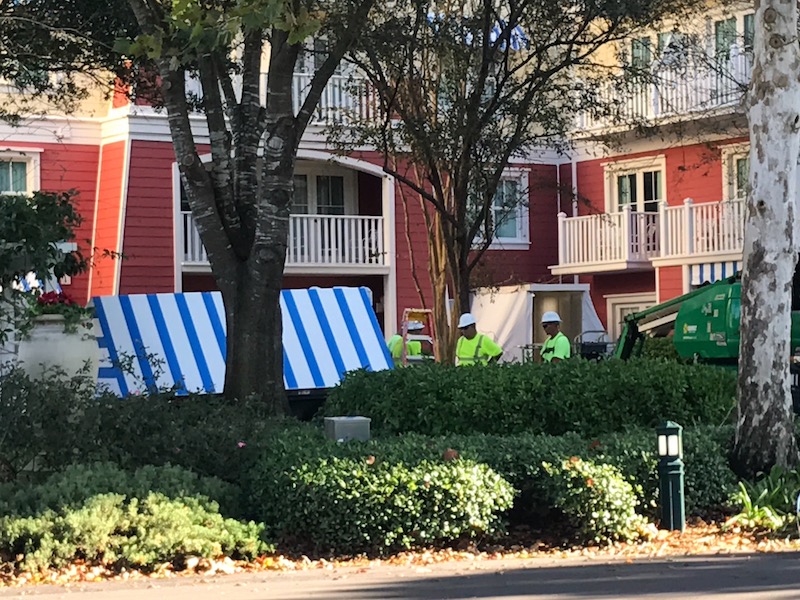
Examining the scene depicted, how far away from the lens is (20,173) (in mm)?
29000

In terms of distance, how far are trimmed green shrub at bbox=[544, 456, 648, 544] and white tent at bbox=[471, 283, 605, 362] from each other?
16.6 metres

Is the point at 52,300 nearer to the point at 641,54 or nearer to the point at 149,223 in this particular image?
the point at 149,223

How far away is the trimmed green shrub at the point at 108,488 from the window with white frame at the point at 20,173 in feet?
59.5

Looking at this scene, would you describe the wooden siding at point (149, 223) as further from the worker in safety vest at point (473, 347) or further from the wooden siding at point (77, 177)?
the worker in safety vest at point (473, 347)

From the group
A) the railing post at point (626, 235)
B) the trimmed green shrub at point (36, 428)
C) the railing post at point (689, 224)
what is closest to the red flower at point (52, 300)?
the trimmed green shrub at point (36, 428)

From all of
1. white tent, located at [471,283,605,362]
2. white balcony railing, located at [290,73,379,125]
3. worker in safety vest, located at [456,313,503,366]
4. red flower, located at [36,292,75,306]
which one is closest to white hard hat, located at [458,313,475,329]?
worker in safety vest, located at [456,313,503,366]

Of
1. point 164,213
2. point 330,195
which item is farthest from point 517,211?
point 164,213

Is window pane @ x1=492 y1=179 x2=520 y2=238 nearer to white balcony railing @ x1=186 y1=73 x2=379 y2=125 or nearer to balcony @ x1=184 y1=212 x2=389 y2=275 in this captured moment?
balcony @ x1=184 y1=212 x2=389 y2=275

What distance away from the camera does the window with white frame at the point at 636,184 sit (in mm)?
32438

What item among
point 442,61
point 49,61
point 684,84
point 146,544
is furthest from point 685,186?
point 146,544

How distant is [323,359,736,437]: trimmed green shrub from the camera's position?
46.5 feet

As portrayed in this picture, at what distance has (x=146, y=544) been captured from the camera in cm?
1029

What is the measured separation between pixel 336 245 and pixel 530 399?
17703 mm

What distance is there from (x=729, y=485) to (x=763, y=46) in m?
3.81
